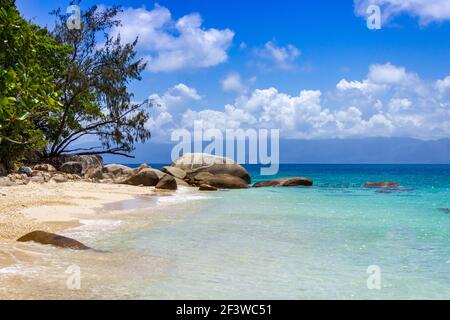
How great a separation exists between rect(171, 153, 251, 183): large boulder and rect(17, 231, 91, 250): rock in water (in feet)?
90.2

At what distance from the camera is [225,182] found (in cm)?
3494

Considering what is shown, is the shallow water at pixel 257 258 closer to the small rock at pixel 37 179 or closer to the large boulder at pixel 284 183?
the small rock at pixel 37 179

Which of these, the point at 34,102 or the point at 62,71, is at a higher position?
the point at 62,71

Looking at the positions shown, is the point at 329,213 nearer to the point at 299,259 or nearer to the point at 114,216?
the point at 114,216

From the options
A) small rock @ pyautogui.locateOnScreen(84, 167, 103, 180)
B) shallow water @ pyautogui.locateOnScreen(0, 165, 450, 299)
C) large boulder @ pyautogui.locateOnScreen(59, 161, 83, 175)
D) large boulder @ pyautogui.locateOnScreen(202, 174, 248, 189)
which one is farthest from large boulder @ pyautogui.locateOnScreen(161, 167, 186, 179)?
shallow water @ pyautogui.locateOnScreen(0, 165, 450, 299)

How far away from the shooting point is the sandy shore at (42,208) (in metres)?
11.3

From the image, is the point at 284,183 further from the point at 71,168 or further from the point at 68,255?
the point at 68,255

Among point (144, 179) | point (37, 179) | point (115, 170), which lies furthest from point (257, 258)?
point (115, 170)

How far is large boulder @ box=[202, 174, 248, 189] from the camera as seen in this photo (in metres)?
34.6

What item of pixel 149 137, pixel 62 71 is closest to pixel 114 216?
pixel 62 71

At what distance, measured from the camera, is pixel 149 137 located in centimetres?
3491

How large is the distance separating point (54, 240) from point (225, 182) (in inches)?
1022
